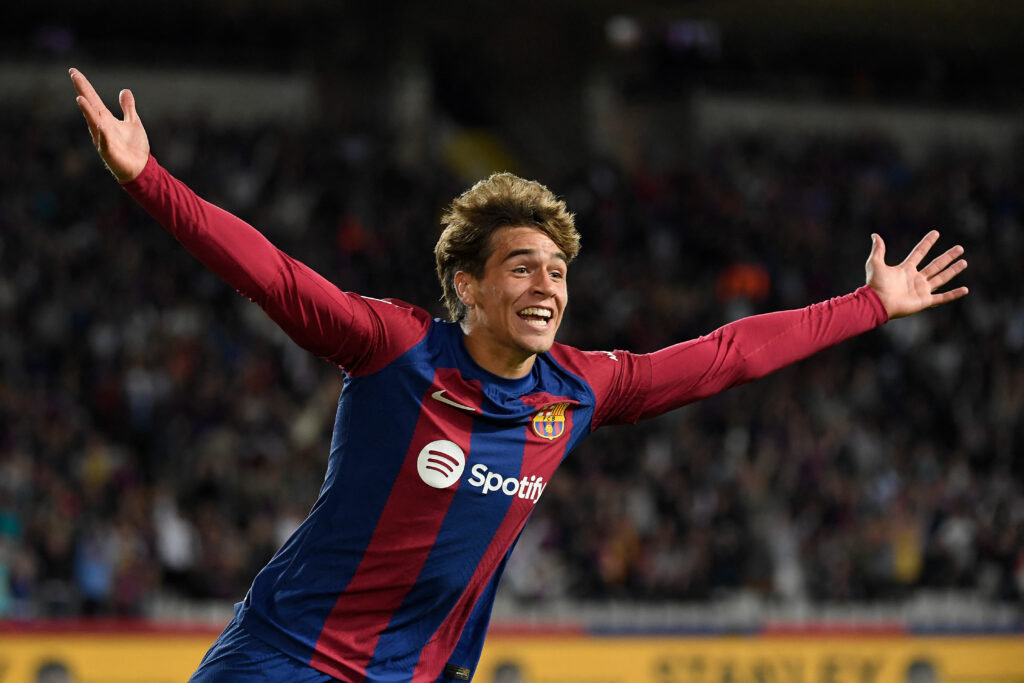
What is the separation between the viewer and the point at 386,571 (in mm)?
4016

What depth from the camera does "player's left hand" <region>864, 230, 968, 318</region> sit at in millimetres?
4836

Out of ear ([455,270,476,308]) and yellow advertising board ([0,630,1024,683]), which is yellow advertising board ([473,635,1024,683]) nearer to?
yellow advertising board ([0,630,1024,683])

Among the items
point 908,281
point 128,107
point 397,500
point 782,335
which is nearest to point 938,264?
point 908,281

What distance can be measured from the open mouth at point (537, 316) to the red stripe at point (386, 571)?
0.42m

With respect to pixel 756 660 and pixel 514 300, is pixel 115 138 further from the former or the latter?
pixel 756 660

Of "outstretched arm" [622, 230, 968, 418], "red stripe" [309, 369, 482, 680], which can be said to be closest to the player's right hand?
"red stripe" [309, 369, 482, 680]

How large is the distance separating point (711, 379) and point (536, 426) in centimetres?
68

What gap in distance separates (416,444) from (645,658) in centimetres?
728

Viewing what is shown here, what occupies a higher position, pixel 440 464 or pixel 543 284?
pixel 543 284

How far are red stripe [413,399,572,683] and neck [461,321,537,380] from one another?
0.19 meters

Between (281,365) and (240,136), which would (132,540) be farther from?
(240,136)

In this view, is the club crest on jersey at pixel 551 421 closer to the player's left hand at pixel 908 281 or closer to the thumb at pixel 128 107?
the player's left hand at pixel 908 281

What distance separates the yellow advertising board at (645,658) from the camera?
9.68 metres

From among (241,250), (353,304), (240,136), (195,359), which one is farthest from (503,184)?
(240,136)
